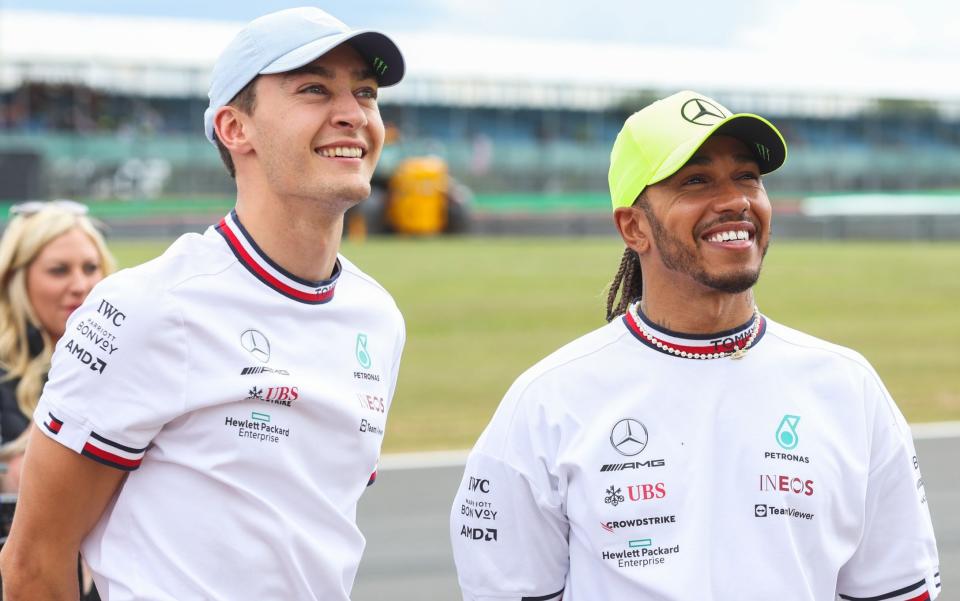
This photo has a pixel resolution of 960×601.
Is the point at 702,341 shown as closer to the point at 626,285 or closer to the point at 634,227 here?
the point at 634,227

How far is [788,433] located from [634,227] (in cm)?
56

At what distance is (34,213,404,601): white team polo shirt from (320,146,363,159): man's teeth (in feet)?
0.88

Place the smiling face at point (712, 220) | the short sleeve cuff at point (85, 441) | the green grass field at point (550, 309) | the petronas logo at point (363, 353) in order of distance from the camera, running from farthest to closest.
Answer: the green grass field at point (550, 309), the petronas logo at point (363, 353), the smiling face at point (712, 220), the short sleeve cuff at point (85, 441)

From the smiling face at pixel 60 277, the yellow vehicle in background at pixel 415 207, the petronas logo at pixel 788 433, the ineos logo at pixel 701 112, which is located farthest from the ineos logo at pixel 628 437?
the yellow vehicle in background at pixel 415 207

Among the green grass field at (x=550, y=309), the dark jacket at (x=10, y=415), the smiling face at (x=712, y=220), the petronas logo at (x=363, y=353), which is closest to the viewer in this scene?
the smiling face at (x=712, y=220)

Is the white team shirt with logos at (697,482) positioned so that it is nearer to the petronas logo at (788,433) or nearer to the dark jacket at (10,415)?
the petronas logo at (788,433)

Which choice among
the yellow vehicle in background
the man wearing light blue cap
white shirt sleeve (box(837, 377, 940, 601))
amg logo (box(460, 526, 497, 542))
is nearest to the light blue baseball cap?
the man wearing light blue cap

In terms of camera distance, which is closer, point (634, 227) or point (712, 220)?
point (712, 220)

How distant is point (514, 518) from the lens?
9.11ft

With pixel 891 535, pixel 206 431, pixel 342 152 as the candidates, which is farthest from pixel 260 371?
pixel 891 535

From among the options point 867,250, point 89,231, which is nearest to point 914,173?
point 867,250

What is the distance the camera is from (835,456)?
271cm

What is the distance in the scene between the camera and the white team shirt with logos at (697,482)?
266 cm

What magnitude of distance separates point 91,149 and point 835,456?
134 feet
